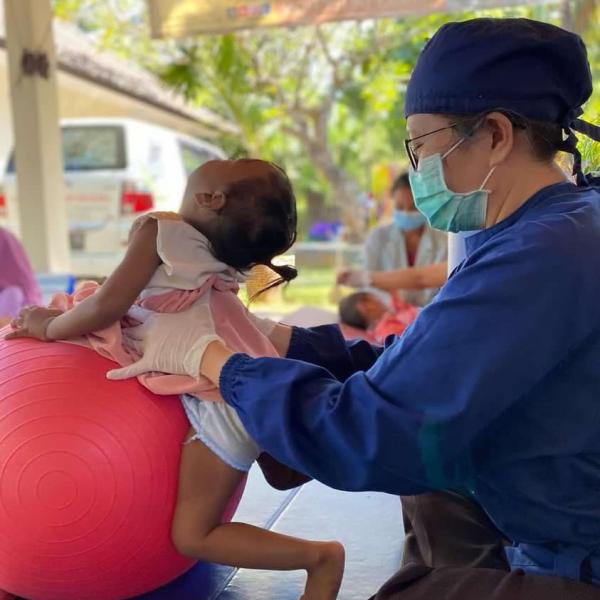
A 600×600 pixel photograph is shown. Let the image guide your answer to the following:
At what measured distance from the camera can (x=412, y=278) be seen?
13.7 ft

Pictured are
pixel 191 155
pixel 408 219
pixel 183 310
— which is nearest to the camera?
pixel 183 310

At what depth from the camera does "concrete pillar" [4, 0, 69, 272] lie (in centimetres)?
584

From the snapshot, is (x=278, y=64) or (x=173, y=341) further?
(x=278, y=64)

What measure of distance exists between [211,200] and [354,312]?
282cm

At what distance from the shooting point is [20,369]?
1.71m

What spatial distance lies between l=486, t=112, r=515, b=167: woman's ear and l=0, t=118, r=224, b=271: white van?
22.4 ft

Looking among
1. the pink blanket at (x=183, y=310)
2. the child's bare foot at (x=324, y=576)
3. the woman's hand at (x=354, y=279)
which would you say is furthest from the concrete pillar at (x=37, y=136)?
the child's bare foot at (x=324, y=576)

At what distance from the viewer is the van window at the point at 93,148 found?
873cm

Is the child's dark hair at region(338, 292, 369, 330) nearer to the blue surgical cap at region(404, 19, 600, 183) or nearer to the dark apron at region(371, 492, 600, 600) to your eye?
the dark apron at region(371, 492, 600, 600)

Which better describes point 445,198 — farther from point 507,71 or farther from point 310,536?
point 310,536

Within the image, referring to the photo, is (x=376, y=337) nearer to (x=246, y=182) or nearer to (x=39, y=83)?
(x=246, y=182)

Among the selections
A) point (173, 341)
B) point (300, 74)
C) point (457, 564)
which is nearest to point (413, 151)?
point (173, 341)

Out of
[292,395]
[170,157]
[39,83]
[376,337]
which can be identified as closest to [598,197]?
[292,395]

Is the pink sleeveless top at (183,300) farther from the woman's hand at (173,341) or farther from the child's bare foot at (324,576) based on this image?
the child's bare foot at (324,576)
